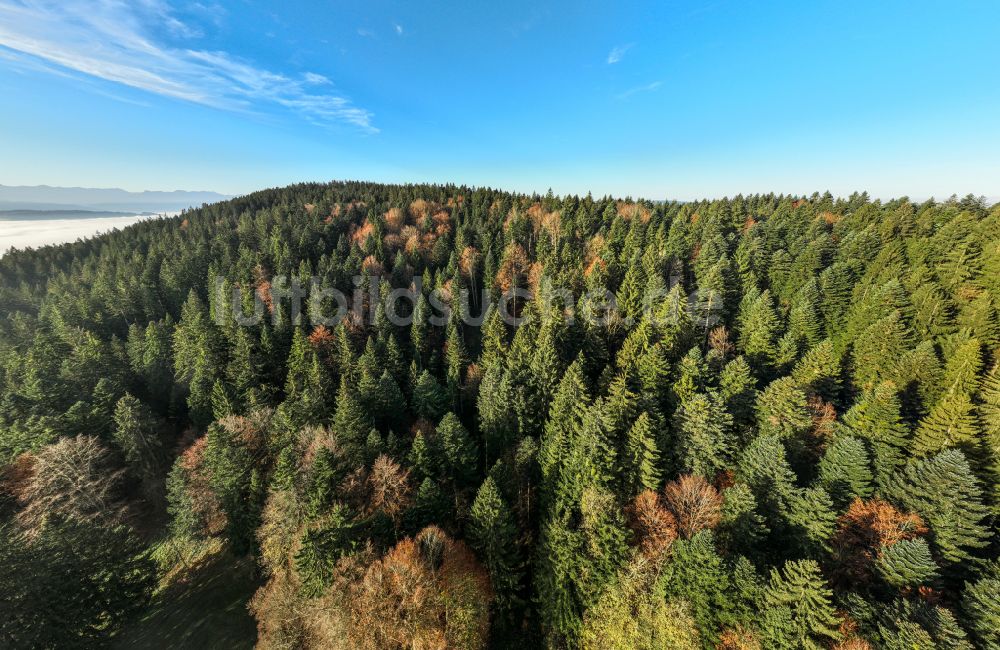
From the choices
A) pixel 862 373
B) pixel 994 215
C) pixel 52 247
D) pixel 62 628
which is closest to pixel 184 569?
pixel 62 628

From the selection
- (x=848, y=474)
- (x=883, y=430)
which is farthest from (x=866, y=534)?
(x=883, y=430)

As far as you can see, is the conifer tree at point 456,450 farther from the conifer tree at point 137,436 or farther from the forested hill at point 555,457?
the conifer tree at point 137,436

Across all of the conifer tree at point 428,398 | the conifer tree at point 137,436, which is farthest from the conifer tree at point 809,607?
the conifer tree at point 137,436

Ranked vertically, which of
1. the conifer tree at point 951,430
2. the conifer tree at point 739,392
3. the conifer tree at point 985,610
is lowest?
the conifer tree at point 985,610

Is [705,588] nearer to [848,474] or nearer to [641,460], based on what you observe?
[641,460]

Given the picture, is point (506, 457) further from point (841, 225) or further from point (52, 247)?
point (52, 247)

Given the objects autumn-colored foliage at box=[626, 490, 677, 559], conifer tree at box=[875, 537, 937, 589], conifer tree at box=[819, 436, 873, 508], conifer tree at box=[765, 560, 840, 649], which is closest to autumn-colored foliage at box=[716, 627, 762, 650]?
conifer tree at box=[765, 560, 840, 649]

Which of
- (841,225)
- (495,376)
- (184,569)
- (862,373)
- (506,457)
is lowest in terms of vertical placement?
(184,569)
